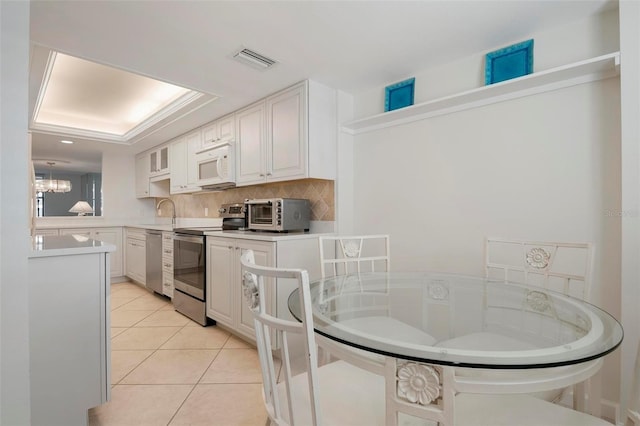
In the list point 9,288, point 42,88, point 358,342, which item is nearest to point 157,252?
point 42,88

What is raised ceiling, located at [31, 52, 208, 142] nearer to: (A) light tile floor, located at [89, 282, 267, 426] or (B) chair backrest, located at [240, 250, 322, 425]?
(A) light tile floor, located at [89, 282, 267, 426]

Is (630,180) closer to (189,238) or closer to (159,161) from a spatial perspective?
(189,238)

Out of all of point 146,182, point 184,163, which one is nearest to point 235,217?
point 184,163

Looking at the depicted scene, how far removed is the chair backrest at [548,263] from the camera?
1.56 meters

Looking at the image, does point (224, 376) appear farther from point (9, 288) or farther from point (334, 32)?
point (334, 32)

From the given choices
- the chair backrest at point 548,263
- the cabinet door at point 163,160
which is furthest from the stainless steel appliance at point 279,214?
the cabinet door at point 163,160

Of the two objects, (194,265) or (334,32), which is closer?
(334,32)

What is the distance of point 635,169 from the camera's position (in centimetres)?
151

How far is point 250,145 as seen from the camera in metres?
3.17

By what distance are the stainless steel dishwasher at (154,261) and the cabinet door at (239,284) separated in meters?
1.75

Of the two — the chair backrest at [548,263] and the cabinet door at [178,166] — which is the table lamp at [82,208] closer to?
the cabinet door at [178,166]

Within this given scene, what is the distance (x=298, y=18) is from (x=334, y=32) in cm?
25

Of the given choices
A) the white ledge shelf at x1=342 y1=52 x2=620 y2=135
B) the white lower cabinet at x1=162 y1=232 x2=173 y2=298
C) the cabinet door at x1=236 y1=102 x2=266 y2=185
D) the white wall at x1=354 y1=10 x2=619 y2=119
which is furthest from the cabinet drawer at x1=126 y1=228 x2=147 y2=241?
the white wall at x1=354 y1=10 x2=619 y2=119

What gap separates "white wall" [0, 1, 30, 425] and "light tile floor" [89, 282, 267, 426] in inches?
32.8
